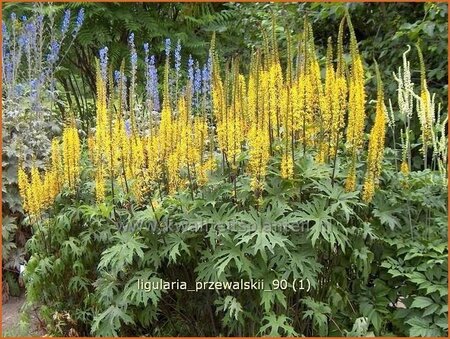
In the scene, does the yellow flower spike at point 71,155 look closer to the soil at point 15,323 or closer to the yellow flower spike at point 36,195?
the yellow flower spike at point 36,195

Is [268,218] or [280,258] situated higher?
[268,218]

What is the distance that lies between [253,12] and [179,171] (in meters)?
4.40

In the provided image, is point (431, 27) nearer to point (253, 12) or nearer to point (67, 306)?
point (253, 12)

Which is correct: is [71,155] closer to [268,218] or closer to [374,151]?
[268,218]

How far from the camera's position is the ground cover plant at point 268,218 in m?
3.26

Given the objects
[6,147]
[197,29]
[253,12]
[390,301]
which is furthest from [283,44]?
[390,301]

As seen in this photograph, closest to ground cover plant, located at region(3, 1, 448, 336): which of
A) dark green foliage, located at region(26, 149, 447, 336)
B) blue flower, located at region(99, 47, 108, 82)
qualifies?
dark green foliage, located at region(26, 149, 447, 336)

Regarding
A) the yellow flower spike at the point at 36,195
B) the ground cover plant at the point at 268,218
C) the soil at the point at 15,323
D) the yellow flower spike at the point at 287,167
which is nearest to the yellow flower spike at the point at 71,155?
the ground cover plant at the point at 268,218

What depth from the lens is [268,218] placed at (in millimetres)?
3221

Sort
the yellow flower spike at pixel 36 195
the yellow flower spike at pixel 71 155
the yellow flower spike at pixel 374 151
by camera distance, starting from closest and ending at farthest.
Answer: the yellow flower spike at pixel 374 151 → the yellow flower spike at pixel 71 155 → the yellow flower spike at pixel 36 195

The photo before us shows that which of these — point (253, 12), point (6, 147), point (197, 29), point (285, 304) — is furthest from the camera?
point (197, 29)

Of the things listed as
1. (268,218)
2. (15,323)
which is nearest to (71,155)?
(268,218)

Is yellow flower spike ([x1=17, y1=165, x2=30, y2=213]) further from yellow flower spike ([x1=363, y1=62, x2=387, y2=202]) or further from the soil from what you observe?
yellow flower spike ([x1=363, y1=62, x2=387, y2=202])

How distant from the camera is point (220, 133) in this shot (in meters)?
3.44
